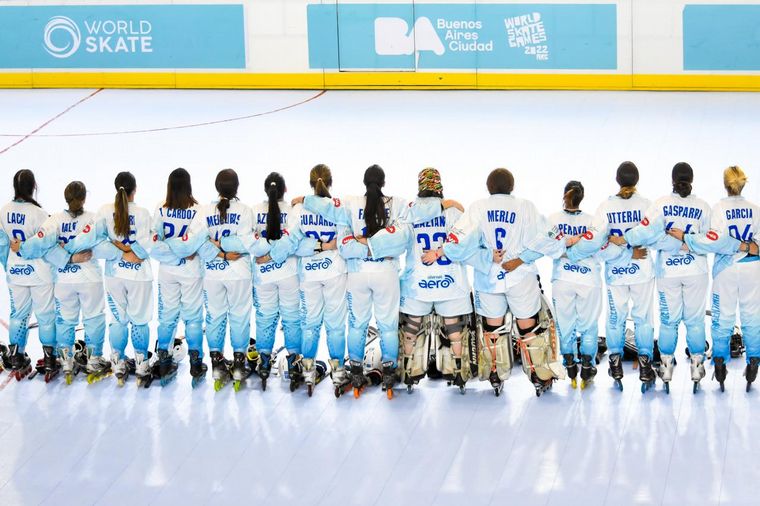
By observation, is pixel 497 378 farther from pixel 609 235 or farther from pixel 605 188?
pixel 605 188

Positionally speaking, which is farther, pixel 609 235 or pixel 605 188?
pixel 605 188

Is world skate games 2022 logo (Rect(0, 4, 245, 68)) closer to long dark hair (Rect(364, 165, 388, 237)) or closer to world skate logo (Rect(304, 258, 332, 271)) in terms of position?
world skate logo (Rect(304, 258, 332, 271))

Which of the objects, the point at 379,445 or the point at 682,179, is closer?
the point at 379,445

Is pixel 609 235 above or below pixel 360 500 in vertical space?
above

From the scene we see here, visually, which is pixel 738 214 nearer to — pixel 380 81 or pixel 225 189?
pixel 225 189

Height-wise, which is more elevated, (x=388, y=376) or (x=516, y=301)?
(x=516, y=301)

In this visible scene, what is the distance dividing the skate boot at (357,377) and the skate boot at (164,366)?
1.67 m

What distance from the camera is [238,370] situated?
9.83 m

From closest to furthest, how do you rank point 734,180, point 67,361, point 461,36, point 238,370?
point 734,180 < point 238,370 < point 67,361 < point 461,36

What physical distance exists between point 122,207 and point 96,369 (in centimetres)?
156

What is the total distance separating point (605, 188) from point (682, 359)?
6.28 metres

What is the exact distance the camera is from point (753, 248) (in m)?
9.06

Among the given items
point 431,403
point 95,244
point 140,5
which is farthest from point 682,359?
point 140,5

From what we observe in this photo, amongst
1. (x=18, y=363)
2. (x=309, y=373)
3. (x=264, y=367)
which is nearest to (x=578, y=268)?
(x=309, y=373)
